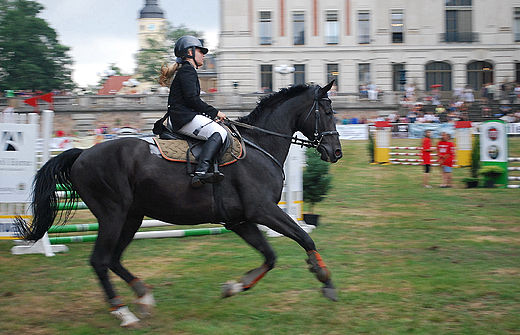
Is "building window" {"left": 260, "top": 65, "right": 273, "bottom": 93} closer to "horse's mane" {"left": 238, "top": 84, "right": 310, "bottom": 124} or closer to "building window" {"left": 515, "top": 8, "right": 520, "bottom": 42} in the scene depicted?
"building window" {"left": 515, "top": 8, "right": 520, "bottom": 42}

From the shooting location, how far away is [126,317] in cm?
501

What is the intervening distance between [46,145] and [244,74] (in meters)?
30.9

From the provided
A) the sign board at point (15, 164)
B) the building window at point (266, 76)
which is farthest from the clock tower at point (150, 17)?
the sign board at point (15, 164)

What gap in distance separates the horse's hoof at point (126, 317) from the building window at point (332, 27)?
3545cm

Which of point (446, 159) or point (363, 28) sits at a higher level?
point (363, 28)

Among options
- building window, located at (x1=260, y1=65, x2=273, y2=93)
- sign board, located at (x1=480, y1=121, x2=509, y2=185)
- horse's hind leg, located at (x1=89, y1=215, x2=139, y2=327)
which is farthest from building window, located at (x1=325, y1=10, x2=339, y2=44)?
horse's hind leg, located at (x1=89, y1=215, x2=139, y2=327)

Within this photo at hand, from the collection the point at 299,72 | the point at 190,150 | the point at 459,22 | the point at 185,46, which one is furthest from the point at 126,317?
the point at 459,22

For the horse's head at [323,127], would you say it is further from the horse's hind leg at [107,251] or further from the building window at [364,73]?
the building window at [364,73]

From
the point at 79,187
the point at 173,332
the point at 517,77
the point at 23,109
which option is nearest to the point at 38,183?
the point at 79,187

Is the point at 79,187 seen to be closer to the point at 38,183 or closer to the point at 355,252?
the point at 38,183

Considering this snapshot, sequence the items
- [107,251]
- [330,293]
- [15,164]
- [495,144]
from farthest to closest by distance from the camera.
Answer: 1. [495,144]
2. [15,164]
3. [330,293]
4. [107,251]

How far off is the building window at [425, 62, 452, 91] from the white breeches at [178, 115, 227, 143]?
35318 mm

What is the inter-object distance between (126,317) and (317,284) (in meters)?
2.26

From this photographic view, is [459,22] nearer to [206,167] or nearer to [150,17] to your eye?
[206,167]
